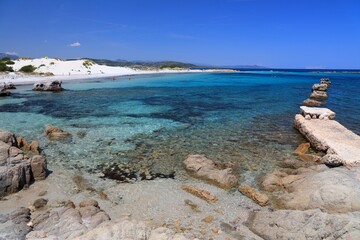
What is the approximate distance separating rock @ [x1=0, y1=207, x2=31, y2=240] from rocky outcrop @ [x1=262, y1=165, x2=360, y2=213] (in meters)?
6.68

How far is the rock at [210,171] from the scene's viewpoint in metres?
9.34

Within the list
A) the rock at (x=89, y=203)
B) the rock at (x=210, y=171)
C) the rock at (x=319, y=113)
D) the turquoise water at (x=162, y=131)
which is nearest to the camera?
the rock at (x=89, y=203)

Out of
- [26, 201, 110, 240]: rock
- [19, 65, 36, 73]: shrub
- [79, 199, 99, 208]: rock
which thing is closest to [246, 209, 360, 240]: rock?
[26, 201, 110, 240]: rock

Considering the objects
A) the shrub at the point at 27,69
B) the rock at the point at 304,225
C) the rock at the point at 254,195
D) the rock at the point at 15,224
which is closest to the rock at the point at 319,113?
the rock at the point at 254,195

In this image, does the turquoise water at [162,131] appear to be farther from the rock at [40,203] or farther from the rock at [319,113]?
the rock at [40,203]

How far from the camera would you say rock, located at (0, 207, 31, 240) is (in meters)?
5.92

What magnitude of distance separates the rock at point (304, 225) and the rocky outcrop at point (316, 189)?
551 millimetres

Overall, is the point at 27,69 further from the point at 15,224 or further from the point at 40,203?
the point at 15,224

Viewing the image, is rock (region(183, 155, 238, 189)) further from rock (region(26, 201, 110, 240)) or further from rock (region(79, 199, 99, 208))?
Answer: rock (region(26, 201, 110, 240))

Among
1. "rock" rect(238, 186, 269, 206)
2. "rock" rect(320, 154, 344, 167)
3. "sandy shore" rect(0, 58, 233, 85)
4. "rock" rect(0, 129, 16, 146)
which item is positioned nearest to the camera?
"rock" rect(238, 186, 269, 206)

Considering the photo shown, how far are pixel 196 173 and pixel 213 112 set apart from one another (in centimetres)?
1310

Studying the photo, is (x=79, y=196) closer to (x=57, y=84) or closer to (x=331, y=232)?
(x=331, y=232)

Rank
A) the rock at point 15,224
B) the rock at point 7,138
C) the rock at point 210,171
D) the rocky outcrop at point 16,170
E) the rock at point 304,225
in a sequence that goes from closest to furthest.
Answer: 1. the rock at point 304,225
2. the rock at point 15,224
3. the rocky outcrop at point 16,170
4. the rock at point 210,171
5. the rock at point 7,138

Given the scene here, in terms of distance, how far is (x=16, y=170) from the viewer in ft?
28.3
